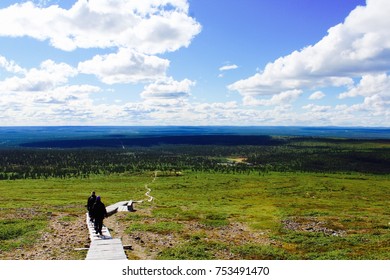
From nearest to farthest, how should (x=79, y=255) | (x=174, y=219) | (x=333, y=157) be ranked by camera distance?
(x=79, y=255) → (x=174, y=219) → (x=333, y=157)

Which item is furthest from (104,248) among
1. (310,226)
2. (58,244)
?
(310,226)

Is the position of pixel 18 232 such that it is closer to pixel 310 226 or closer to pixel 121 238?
pixel 121 238

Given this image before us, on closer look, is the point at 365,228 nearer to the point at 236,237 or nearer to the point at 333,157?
the point at 236,237

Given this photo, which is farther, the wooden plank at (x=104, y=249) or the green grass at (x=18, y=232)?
the green grass at (x=18, y=232)

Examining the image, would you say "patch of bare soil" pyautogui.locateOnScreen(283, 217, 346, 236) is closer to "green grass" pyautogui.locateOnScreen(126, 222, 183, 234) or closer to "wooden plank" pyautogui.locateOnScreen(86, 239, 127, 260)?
"green grass" pyautogui.locateOnScreen(126, 222, 183, 234)

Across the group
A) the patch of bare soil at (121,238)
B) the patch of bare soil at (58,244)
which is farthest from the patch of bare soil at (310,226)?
the patch of bare soil at (58,244)

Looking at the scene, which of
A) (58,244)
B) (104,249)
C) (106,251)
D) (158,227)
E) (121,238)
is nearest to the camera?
(106,251)

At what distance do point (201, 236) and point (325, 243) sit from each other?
997 centimetres

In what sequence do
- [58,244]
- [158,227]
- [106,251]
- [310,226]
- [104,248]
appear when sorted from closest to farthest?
1. [106,251]
2. [104,248]
3. [58,244]
4. [158,227]
5. [310,226]

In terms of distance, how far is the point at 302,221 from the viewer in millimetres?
39750

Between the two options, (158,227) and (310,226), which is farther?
(310,226)

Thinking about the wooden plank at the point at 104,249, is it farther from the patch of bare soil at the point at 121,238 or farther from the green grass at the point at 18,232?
the green grass at the point at 18,232

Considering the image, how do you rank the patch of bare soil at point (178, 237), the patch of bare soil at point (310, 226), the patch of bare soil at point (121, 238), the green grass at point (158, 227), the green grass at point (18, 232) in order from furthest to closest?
the patch of bare soil at point (310, 226), the green grass at point (158, 227), the green grass at point (18, 232), the patch of bare soil at point (178, 237), the patch of bare soil at point (121, 238)
